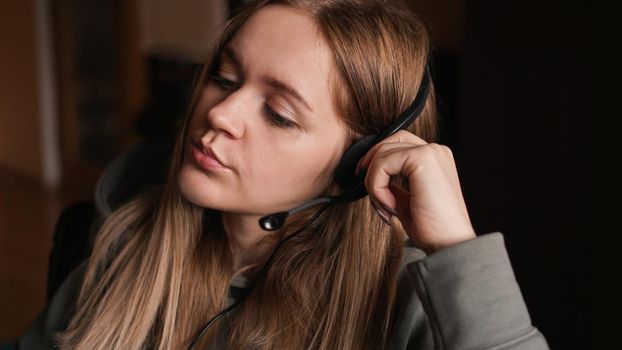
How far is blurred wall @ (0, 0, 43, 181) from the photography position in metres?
4.88

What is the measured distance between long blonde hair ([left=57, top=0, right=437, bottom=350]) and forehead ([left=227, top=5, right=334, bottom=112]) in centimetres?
2

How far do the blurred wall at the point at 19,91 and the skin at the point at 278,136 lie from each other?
14.2 feet

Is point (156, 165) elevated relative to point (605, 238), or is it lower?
elevated

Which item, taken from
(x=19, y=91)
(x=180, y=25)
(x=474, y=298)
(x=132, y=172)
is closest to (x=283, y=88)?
(x=474, y=298)

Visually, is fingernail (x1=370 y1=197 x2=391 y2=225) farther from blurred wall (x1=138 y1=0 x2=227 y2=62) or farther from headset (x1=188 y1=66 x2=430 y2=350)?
blurred wall (x1=138 y1=0 x2=227 y2=62)

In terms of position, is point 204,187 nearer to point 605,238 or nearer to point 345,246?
point 345,246

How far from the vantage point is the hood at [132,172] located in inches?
50.5

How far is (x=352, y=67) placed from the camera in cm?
95

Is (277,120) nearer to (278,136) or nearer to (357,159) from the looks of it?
(278,136)

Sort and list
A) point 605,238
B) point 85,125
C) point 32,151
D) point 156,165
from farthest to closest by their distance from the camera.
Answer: point 32,151, point 85,125, point 605,238, point 156,165

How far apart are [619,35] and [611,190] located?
0.32 m

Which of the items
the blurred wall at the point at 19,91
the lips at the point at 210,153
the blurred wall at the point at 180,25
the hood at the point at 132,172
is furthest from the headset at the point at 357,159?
the blurred wall at the point at 19,91

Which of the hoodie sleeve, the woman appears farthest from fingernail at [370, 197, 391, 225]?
the hoodie sleeve

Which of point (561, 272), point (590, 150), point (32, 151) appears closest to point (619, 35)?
point (590, 150)
